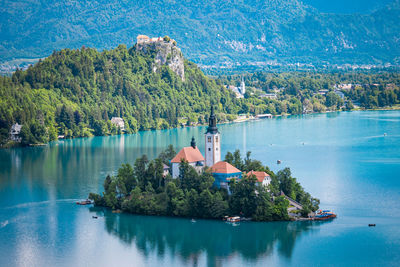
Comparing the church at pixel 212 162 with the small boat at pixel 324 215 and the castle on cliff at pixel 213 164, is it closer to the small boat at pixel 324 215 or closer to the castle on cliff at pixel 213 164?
the castle on cliff at pixel 213 164

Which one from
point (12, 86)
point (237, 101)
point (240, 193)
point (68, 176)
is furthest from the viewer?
point (237, 101)

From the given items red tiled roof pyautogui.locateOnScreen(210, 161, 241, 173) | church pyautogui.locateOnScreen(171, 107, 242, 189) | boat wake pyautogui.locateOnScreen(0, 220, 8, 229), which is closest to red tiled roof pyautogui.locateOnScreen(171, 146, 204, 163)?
church pyautogui.locateOnScreen(171, 107, 242, 189)

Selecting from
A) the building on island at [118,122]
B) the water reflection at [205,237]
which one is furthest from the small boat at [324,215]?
the building on island at [118,122]

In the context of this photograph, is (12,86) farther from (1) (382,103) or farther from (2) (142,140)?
(1) (382,103)

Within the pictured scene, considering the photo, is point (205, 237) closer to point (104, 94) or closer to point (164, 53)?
point (104, 94)

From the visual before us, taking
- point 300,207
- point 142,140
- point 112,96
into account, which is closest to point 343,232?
point 300,207
